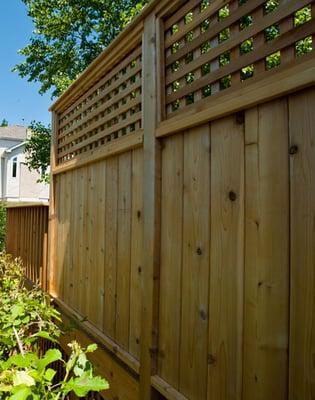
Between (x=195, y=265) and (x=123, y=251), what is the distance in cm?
83

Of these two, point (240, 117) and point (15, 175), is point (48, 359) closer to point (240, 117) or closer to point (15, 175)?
point (240, 117)

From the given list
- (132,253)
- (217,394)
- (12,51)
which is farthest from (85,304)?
(12,51)

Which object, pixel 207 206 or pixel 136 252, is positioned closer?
pixel 207 206

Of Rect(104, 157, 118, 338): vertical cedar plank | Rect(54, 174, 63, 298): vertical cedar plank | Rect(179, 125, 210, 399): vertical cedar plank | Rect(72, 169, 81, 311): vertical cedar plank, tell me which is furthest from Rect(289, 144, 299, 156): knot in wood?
Rect(54, 174, 63, 298): vertical cedar plank

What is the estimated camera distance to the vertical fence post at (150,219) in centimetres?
191

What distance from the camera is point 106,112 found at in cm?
286

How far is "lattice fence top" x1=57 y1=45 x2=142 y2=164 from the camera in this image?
2.37 metres

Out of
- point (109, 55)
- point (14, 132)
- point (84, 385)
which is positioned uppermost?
point (14, 132)

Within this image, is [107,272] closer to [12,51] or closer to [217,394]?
[217,394]

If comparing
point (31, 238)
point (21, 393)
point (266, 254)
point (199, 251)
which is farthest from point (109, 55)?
point (31, 238)

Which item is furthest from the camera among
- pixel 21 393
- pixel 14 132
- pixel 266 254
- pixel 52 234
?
pixel 14 132

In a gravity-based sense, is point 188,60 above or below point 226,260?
above

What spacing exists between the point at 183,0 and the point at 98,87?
1.34m

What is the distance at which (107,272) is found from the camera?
261 centimetres
